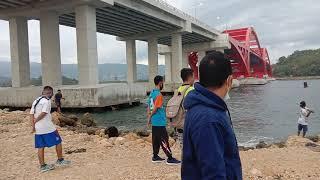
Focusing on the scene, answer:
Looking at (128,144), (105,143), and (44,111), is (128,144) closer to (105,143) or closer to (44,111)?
(105,143)

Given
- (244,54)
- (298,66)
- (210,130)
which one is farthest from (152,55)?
(298,66)

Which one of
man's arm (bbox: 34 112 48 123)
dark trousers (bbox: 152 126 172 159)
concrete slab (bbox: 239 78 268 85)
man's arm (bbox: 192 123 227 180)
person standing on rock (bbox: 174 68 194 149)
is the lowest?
concrete slab (bbox: 239 78 268 85)

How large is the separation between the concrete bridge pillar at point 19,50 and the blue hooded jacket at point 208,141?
33.6 metres

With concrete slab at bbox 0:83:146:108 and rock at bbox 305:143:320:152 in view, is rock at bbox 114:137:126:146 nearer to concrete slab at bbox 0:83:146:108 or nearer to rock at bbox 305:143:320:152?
rock at bbox 305:143:320:152

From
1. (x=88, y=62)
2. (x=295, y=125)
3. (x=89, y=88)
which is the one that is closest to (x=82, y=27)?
(x=88, y=62)

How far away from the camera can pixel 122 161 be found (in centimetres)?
777

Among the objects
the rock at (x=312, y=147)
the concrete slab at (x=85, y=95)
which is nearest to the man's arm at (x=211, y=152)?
the rock at (x=312, y=147)

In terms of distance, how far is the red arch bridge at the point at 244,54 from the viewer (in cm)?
8038

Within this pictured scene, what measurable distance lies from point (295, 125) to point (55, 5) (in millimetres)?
19672

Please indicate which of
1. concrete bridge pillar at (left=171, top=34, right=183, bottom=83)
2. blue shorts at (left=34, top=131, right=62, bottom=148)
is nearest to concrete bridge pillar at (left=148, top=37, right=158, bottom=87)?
concrete bridge pillar at (left=171, top=34, right=183, bottom=83)

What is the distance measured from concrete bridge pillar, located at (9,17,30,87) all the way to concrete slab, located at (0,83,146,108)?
Result: 2.78 m

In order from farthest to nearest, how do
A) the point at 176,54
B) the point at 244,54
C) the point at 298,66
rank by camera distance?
the point at 298,66, the point at 244,54, the point at 176,54

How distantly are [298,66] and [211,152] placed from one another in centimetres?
15516

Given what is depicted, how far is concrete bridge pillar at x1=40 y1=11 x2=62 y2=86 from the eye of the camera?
101ft
